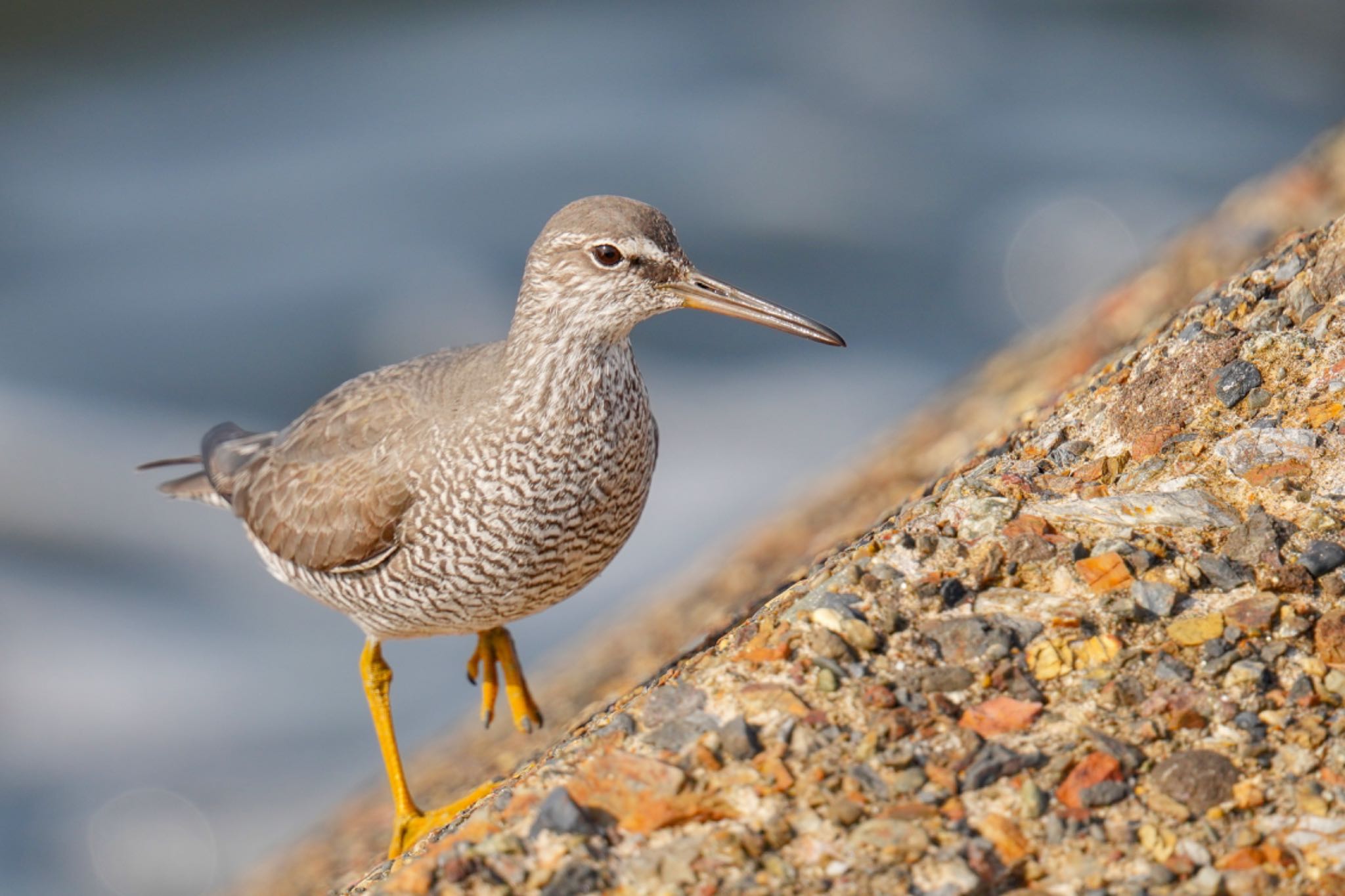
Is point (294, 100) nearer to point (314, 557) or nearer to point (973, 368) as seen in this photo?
point (973, 368)

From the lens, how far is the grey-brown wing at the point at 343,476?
Result: 597 centimetres

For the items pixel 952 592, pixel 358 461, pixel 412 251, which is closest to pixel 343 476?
pixel 358 461

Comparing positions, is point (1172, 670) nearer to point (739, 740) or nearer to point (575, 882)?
point (739, 740)

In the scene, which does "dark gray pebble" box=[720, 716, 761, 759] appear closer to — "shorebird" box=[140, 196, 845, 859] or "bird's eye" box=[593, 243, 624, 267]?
"shorebird" box=[140, 196, 845, 859]

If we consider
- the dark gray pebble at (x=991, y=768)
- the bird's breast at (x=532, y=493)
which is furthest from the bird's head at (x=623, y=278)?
the dark gray pebble at (x=991, y=768)

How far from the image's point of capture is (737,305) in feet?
18.1

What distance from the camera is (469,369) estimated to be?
603 centimetres

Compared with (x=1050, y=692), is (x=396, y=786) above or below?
above

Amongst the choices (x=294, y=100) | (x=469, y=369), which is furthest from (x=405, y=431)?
(x=294, y=100)

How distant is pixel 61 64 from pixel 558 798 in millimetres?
20628

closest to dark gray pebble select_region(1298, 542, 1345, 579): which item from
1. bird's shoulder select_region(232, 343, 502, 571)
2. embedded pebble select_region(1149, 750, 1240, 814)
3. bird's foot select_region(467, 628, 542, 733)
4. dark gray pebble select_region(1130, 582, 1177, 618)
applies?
dark gray pebble select_region(1130, 582, 1177, 618)

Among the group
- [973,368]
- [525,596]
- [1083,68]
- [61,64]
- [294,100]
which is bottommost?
[525,596]

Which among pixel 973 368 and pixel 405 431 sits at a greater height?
pixel 973 368

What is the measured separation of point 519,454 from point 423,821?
5.75ft
